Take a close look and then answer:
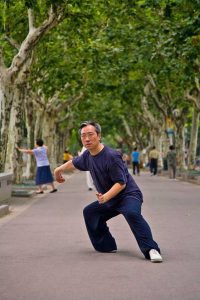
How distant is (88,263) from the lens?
781 cm

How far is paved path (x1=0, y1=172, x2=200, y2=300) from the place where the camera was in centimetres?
619

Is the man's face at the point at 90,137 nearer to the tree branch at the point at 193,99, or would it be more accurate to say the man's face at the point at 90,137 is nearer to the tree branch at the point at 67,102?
the tree branch at the point at 193,99

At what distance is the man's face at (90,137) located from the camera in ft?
26.6

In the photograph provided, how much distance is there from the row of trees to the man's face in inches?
240

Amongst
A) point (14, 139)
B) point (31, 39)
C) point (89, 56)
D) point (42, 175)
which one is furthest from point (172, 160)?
point (31, 39)

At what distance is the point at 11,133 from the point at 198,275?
16251mm

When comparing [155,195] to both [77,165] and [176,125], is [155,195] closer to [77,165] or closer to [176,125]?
[77,165]

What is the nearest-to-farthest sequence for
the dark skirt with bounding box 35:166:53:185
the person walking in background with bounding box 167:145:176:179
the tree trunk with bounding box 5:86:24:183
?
the dark skirt with bounding box 35:166:53:185 < the tree trunk with bounding box 5:86:24:183 < the person walking in background with bounding box 167:145:176:179

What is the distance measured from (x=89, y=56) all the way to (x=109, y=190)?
2285 centimetres

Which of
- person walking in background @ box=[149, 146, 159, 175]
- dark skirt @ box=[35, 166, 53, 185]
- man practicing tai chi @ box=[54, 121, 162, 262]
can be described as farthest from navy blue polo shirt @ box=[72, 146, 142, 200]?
person walking in background @ box=[149, 146, 159, 175]

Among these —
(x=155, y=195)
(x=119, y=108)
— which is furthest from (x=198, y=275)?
(x=119, y=108)

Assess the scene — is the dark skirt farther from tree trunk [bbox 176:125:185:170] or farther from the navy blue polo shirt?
tree trunk [bbox 176:125:185:170]

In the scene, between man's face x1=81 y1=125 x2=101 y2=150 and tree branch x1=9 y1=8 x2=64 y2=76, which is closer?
man's face x1=81 y1=125 x2=101 y2=150

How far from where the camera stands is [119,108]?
57.9 metres
